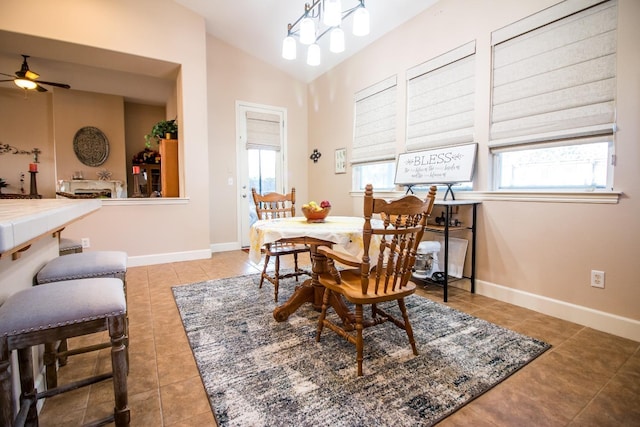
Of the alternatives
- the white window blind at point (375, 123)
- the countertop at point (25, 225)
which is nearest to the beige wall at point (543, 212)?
the white window blind at point (375, 123)

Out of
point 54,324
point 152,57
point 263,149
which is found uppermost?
point 152,57

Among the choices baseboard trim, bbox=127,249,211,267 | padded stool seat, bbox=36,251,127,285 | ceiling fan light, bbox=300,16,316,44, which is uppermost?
ceiling fan light, bbox=300,16,316,44

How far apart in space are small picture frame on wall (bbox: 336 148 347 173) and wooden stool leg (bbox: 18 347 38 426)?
12.9 feet

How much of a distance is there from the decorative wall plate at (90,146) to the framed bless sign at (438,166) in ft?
19.0

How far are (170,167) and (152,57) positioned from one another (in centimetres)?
142

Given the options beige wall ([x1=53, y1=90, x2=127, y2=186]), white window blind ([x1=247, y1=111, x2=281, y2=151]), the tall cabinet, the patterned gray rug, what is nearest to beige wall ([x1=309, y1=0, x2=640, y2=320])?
the patterned gray rug

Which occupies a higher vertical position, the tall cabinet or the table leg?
the tall cabinet

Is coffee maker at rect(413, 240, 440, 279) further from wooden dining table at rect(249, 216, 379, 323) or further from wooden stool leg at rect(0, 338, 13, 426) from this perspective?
wooden stool leg at rect(0, 338, 13, 426)

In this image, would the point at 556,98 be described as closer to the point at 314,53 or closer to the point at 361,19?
the point at 361,19

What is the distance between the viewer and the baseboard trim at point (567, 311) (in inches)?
77.9

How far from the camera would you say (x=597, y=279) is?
2.10m

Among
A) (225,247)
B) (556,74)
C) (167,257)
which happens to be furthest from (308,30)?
(225,247)

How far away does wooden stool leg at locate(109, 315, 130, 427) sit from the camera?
39.9 inches

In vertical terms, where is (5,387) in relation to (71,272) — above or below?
below
